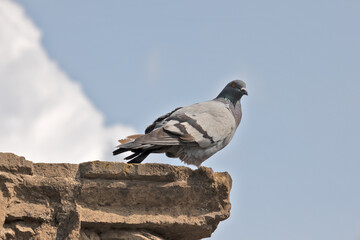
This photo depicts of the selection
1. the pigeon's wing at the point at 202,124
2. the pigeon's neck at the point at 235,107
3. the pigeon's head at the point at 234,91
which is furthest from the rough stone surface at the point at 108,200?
the pigeon's head at the point at 234,91

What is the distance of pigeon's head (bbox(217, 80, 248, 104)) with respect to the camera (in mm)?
10258

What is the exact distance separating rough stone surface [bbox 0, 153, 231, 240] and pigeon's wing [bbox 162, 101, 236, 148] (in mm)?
1922

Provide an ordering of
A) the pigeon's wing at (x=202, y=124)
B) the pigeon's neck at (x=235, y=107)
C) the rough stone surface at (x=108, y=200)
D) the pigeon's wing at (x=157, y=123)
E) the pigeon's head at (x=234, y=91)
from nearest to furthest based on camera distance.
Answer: the rough stone surface at (x=108, y=200), the pigeon's wing at (x=202, y=124), the pigeon's wing at (x=157, y=123), the pigeon's neck at (x=235, y=107), the pigeon's head at (x=234, y=91)

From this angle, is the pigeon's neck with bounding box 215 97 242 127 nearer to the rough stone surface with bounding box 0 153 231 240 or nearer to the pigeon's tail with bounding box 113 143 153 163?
the pigeon's tail with bounding box 113 143 153 163

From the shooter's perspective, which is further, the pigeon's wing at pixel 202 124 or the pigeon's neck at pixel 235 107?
the pigeon's neck at pixel 235 107

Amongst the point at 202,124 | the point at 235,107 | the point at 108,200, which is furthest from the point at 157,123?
the point at 108,200

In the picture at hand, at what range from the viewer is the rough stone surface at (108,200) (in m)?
6.20

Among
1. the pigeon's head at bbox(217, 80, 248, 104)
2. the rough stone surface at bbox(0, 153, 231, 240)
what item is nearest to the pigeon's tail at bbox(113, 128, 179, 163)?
the rough stone surface at bbox(0, 153, 231, 240)

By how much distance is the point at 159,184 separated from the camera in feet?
21.0

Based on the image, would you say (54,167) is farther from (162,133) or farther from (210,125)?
(210,125)

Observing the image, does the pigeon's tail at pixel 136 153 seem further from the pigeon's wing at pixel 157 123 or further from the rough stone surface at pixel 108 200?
the rough stone surface at pixel 108 200

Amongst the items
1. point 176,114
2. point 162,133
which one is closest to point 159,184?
point 162,133

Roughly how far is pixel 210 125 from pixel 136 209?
2.75m

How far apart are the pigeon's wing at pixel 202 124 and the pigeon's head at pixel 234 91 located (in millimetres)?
605
